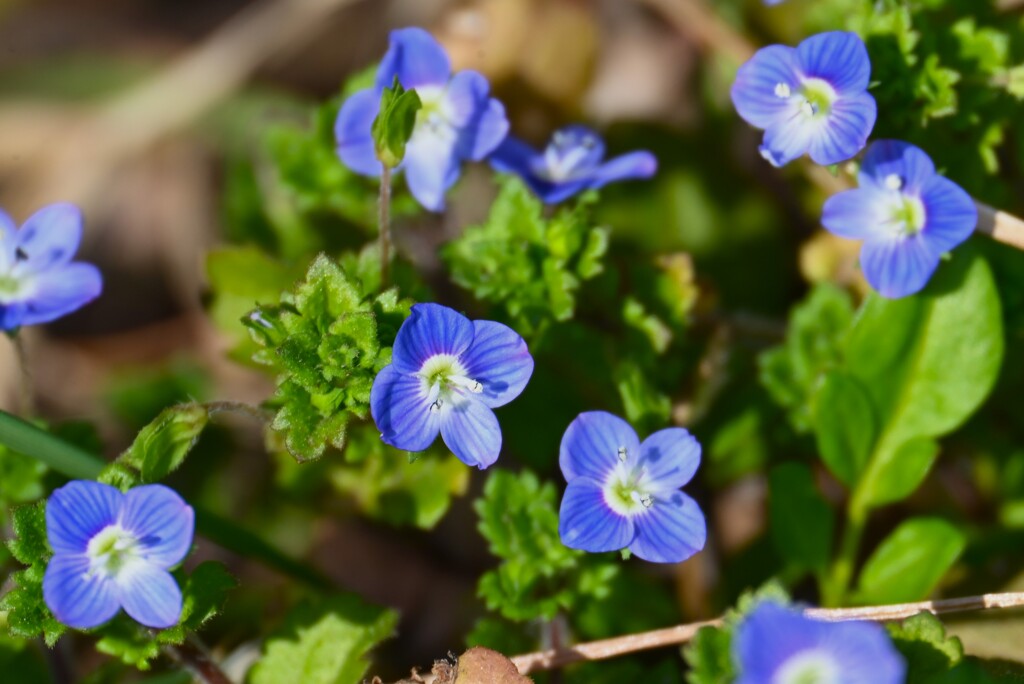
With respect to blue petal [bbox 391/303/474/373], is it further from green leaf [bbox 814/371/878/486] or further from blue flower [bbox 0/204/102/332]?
green leaf [bbox 814/371/878/486]

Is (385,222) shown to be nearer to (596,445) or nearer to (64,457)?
(596,445)

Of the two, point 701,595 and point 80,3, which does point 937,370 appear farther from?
point 80,3

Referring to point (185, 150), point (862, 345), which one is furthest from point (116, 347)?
point (862, 345)

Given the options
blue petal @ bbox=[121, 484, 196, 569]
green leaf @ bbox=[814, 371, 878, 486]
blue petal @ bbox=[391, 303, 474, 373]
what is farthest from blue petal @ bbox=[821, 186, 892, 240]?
blue petal @ bbox=[121, 484, 196, 569]

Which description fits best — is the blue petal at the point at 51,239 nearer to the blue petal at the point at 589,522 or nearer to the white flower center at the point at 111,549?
the white flower center at the point at 111,549

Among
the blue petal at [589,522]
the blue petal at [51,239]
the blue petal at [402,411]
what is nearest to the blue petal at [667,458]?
the blue petal at [589,522]

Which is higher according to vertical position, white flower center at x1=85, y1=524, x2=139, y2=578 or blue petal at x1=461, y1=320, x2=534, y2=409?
blue petal at x1=461, y1=320, x2=534, y2=409
